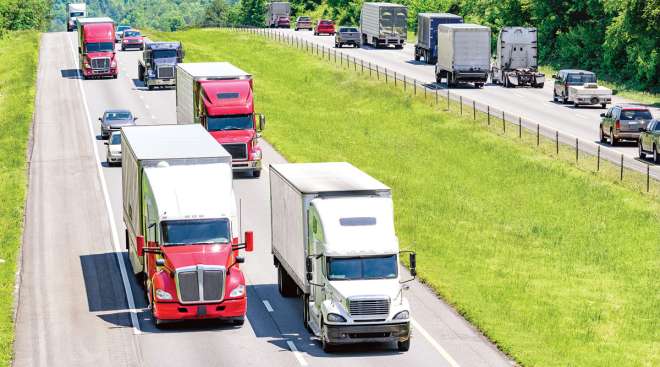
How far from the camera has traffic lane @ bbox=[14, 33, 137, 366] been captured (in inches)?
1209

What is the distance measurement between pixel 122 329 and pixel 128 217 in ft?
A: 20.6

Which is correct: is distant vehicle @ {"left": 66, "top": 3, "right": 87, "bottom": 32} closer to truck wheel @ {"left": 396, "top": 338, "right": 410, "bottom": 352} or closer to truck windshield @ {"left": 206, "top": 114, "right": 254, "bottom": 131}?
truck windshield @ {"left": 206, "top": 114, "right": 254, "bottom": 131}

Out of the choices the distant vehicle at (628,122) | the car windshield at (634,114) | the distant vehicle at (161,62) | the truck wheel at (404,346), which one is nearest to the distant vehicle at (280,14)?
the distant vehicle at (161,62)

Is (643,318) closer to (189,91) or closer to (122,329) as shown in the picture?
(122,329)

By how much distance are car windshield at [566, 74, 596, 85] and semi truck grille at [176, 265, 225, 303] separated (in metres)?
50.2

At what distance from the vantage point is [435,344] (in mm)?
30750

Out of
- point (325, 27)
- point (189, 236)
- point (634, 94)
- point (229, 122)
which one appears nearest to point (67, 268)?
point (189, 236)

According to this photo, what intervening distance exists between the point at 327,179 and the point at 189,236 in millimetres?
3833

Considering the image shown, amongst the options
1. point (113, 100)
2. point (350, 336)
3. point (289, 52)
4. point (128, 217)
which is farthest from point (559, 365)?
point (289, 52)

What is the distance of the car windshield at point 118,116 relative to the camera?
66.8 meters

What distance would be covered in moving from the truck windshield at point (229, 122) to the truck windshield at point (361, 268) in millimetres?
24951

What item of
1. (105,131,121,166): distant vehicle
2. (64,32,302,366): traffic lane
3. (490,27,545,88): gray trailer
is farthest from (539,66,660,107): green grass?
(64,32,302,366): traffic lane

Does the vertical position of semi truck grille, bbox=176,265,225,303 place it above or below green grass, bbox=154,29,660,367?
above

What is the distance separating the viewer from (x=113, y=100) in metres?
82.9
